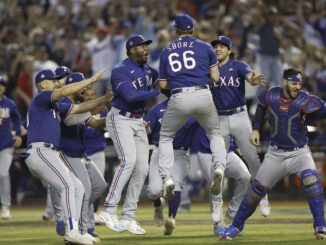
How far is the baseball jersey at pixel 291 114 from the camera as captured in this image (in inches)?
461

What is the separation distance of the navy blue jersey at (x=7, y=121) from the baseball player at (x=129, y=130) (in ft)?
16.2

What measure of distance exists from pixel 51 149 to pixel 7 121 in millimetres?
5915

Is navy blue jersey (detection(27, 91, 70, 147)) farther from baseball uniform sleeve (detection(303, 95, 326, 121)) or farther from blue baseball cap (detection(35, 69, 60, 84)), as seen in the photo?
baseball uniform sleeve (detection(303, 95, 326, 121))

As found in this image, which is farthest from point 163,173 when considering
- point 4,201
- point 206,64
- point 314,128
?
point 314,128

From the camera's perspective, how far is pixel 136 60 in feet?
42.5

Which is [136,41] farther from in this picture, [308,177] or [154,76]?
[308,177]

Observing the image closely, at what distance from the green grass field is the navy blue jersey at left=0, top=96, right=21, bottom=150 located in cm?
135

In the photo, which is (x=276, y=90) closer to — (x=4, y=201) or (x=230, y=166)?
(x=230, y=166)

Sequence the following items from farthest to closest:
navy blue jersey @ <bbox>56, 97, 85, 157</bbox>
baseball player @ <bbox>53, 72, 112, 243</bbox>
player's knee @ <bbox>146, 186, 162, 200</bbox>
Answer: player's knee @ <bbox>146, 186, 162, 200</bbox> → navy blue jersey @ <bbox>56, 97, 85, 157</bbox> → baseball player @ <bbox>53, 72, 112, 243</bbox>

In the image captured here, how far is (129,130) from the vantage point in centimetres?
1270

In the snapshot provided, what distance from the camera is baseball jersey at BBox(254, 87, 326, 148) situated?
11719 mm

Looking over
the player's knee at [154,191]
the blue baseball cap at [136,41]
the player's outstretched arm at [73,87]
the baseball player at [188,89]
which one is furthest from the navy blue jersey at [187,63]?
the player's knee at [154,191]

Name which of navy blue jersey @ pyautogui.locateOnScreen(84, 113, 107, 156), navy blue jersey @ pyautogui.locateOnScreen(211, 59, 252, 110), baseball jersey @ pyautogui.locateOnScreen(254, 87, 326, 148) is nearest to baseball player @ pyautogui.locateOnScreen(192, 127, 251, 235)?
navy blue jersey @ pyautogui.locateOnScreen(211, 59, 252, 110)

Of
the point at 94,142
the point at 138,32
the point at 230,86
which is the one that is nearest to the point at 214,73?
the point at 230,86
